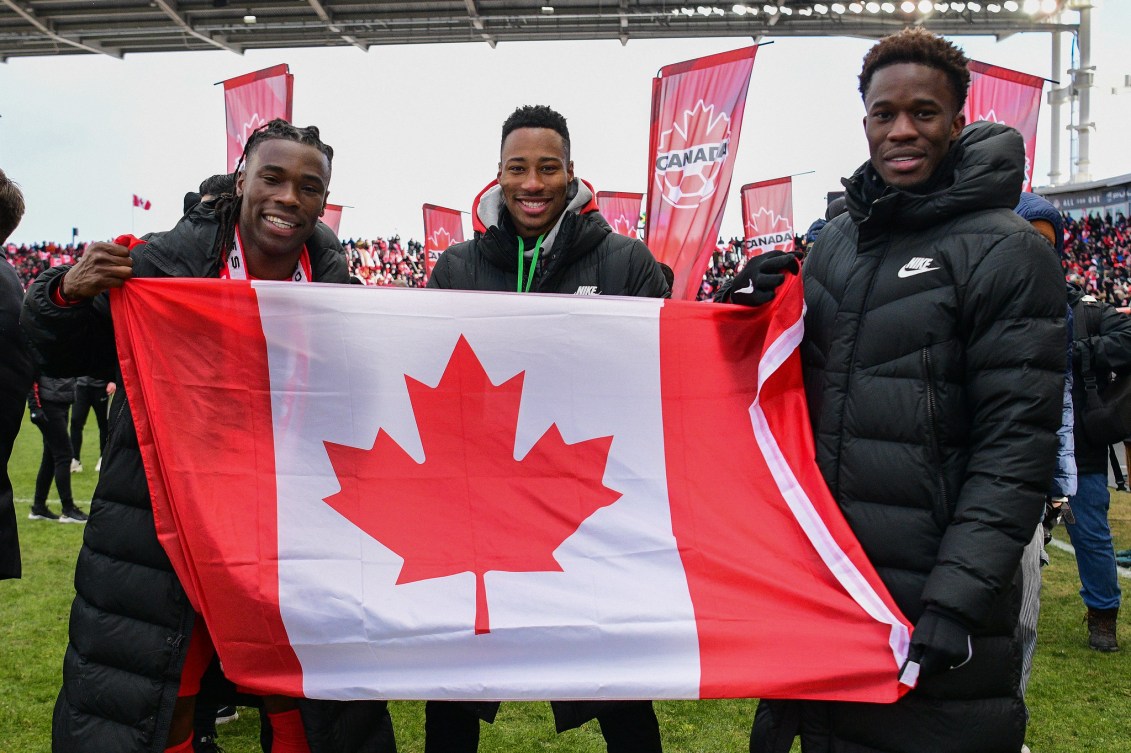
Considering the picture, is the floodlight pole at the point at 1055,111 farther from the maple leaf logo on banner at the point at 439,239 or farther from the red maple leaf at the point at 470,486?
the red maple leaf at the point at 470,486

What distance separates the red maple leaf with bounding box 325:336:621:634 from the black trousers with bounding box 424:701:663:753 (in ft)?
1.67

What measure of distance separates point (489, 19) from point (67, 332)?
3899cm

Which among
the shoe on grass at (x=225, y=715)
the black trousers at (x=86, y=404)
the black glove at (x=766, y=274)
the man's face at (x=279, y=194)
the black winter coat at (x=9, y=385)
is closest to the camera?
the black glove at (x=766, y=274)

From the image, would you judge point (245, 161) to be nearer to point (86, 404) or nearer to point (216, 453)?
point (216, 453)

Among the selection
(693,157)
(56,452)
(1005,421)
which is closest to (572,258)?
(1005,421)

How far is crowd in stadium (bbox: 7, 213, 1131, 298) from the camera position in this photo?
23250mm

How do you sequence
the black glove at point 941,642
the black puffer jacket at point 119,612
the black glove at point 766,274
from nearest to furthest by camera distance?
the black glove at point 941,642
the black puffer jacket at point 119,612
the black glove at point 766,274

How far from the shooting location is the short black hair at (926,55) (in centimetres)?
220

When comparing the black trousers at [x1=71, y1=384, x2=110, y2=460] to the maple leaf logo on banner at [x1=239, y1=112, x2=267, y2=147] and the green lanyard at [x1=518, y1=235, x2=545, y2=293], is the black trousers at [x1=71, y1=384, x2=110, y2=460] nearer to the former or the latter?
the maple leaf logo on banner at [x1=239, y1=112, x2=267, y2=147]

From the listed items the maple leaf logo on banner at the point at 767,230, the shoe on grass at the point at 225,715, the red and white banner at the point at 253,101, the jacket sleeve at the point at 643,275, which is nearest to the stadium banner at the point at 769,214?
the maple leaf logo on banner at the point at 767,230

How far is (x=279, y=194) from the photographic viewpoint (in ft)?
8.48

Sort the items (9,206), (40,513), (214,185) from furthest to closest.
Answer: (40,513), (214,185), (9,206)

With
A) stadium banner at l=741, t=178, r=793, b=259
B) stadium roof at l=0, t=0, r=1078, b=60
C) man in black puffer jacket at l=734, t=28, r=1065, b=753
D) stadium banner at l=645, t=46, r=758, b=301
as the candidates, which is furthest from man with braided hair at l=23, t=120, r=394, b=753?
stadium roof at l=0, t=0, r=1078, b=60

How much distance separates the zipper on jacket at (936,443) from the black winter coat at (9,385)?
259 centimetres
